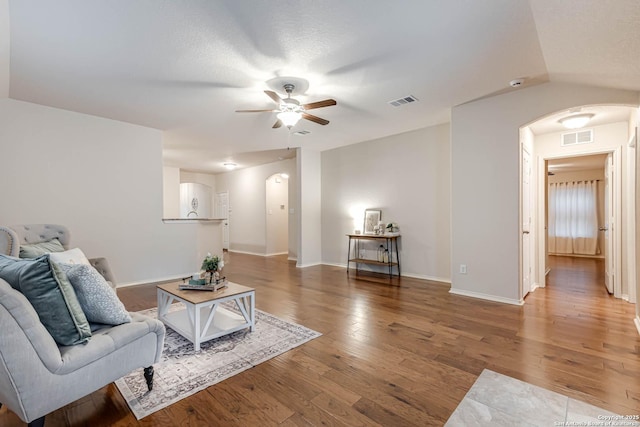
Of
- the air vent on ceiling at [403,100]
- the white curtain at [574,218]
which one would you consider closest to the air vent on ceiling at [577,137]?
the air vent on ceiling at [403,100]

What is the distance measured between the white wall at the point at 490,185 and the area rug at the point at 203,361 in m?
2.57

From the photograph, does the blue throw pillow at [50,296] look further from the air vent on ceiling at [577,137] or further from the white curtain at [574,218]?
the white curtain at [574,218]

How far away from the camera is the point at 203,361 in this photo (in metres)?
2.35

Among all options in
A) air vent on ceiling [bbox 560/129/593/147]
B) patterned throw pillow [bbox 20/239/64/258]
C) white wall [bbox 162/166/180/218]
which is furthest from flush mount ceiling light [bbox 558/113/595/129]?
white wall [bbox 162/166/180/218]

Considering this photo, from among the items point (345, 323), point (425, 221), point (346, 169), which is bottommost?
point (345, 323)

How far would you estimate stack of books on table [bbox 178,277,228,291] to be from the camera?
2824mm

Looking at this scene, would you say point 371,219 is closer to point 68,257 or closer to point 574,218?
point 68,257

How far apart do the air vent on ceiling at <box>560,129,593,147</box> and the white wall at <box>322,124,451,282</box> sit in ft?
5.46

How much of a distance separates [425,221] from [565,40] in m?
3.32

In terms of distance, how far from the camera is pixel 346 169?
6.56m

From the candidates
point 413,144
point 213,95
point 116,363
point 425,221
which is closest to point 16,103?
point 213,95

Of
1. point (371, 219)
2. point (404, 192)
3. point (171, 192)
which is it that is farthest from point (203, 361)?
point (171, 192)

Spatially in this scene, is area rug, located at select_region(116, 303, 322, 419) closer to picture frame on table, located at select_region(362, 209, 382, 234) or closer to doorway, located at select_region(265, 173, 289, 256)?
picture frame on table, located at select_region(362, 209, 382, 234)

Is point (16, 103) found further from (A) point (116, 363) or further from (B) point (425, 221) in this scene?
(B) point (425, 221)
